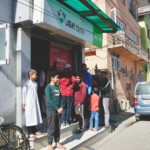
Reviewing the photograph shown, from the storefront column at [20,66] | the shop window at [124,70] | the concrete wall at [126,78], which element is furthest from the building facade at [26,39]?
the shop window at [124,70]

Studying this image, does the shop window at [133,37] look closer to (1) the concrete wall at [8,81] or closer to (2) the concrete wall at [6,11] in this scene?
(2) the concrete wall at [6,11]

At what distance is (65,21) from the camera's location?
8773 millimetres

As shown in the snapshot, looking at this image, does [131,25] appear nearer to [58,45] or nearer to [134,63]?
[134,63]

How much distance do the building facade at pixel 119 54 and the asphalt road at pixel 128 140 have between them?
4.88 m

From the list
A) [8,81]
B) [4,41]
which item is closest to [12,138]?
[8,81]

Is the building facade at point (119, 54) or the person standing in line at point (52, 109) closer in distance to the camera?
the person standing in line at point (52, 109)

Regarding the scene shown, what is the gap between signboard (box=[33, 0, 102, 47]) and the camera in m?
7.49

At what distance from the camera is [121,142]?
840 cm

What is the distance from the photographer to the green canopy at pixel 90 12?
9.09 metres

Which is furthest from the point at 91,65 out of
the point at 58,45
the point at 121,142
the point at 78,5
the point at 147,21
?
the point at 147,21

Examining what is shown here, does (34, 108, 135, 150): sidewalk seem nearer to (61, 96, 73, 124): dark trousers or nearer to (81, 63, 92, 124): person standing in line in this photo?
(61, 96, 73, 124): dark trousers

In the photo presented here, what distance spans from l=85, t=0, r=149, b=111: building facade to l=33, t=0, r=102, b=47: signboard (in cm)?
361

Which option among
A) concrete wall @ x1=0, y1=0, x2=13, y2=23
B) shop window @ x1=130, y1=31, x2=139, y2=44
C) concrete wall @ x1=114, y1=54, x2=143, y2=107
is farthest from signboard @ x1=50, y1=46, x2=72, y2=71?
shop window @ x1=130, y1=31, x2=139, y2=44

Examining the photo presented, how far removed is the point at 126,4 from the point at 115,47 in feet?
21.5
